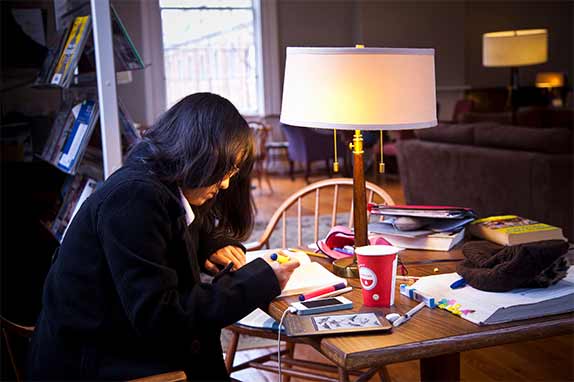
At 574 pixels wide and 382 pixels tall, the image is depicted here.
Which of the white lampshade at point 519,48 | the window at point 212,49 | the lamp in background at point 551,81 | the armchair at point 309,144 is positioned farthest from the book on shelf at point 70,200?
the lamp in background at point 551,81

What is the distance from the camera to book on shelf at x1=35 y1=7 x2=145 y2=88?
7.46 feet

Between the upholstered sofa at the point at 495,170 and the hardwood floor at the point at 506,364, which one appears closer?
the hardwood floor at the point at 506,364

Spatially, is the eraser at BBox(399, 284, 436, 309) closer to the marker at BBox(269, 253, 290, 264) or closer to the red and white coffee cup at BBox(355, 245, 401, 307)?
the red and white coffee cup at BBox(355, 245, 401, 307)

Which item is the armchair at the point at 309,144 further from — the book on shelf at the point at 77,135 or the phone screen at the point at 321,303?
the phone screen at the point at 321,303

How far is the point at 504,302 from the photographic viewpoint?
1312 mm

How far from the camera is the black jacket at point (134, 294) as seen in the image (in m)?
1.22

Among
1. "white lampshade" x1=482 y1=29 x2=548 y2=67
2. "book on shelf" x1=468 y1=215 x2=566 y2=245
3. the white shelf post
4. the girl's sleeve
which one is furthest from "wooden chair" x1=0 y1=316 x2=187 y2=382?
"white lampshade" x1=482 y1=29 x2=548 y2=67

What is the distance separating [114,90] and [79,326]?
1.11m

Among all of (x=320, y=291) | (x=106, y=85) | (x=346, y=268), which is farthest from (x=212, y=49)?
(x=320, y=291)

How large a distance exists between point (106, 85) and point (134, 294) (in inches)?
46.1

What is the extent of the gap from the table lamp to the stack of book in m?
0.35

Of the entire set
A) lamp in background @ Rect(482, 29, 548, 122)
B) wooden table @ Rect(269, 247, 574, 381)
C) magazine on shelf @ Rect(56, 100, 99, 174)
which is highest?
lamp in background @ Rect(482, 29, 548, 122)

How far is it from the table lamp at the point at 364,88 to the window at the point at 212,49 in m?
7.31

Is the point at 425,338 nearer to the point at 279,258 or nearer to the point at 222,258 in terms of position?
the point at 279,258
